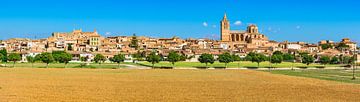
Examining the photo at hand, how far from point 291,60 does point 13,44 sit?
87981 millimetres

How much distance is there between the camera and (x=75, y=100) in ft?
96.6

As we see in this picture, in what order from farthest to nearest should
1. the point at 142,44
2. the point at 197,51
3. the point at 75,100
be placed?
the point at 142,44 → the point at 197,51 → the point at 75,100

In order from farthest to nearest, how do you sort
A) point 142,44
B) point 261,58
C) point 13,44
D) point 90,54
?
point 142,44 < point 13,44 < point 90,54 < point 261,58

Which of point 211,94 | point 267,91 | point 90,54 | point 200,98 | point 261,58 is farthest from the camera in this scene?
point 90,54

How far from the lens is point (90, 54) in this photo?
5246 inches

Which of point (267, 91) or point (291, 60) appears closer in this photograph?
point (267, 91)

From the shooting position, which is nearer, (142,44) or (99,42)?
(99,42)

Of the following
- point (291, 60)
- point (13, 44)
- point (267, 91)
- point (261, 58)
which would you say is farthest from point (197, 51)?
point (267, 91)

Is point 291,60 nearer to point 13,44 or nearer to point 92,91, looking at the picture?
point 13,44

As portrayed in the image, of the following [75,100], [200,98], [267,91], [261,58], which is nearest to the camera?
[75,100]

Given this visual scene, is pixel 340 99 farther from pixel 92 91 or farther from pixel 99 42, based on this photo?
pixel 99 42

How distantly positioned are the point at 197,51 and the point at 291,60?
83.6ft

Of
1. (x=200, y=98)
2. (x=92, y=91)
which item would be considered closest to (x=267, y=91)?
(x=200, y=98)

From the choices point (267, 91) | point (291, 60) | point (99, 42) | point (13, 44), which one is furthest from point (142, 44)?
point (267, 91)
